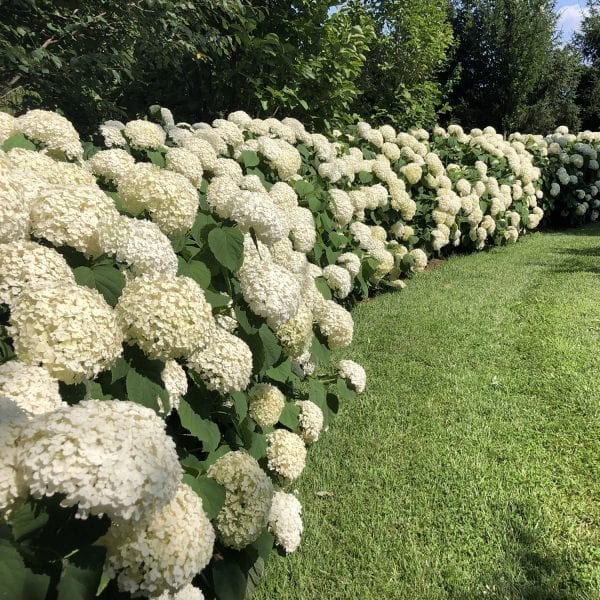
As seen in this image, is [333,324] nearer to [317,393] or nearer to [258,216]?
[317,393]

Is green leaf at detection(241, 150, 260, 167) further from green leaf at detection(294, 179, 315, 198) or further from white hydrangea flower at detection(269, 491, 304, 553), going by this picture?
white hydrangea flower at detection(269, 491, 304, 553)

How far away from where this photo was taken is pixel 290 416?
2896 millimetres

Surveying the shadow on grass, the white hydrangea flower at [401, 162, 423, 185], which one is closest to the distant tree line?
the white hydrangea flower at [401, 162, 423, 185]

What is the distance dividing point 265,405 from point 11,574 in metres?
1.63

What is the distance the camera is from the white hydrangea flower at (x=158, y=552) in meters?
1.23

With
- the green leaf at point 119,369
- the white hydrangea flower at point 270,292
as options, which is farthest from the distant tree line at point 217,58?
the green leaf at point 119,369

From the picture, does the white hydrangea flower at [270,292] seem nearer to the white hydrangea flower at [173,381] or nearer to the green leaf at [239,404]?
the green leaf at [239,404]

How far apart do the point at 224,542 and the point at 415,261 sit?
5.91 metres

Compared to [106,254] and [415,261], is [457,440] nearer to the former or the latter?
[106,254]

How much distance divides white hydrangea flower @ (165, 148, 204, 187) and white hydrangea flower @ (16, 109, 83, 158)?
0.44 metres

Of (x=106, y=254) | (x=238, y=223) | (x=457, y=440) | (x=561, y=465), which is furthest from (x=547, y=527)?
(x=106, y=254)

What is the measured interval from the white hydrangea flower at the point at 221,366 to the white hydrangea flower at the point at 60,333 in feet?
1.98

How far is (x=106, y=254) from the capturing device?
1802 mm

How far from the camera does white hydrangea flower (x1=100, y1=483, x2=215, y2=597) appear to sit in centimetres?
123
